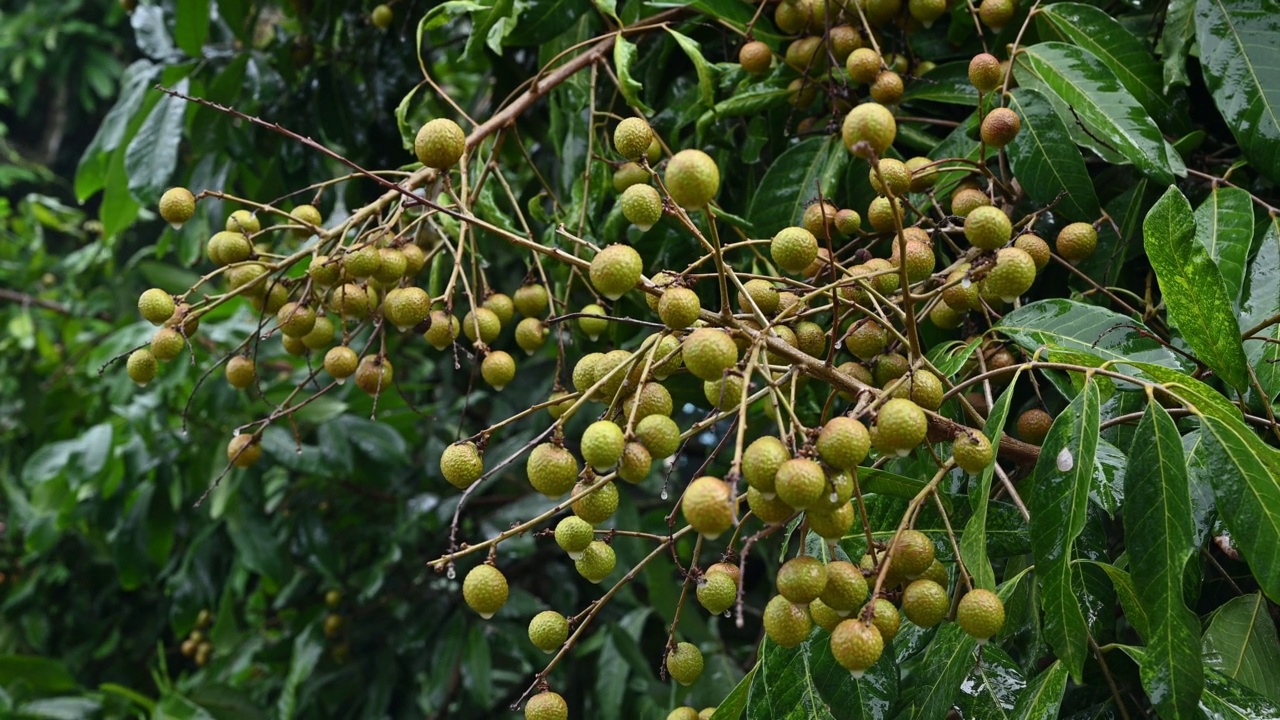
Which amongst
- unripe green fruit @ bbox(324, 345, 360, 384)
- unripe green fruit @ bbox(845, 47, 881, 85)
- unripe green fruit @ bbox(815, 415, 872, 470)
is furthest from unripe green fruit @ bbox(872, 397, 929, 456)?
unripe green fruit @ bbox(324, 345, 360, 384)

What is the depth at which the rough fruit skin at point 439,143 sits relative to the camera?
858mm

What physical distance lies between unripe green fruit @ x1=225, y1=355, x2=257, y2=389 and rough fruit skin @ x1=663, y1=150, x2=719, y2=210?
2.07ft

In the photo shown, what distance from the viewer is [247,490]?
6.47 ft

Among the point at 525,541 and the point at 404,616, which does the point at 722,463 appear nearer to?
the point at 525,541

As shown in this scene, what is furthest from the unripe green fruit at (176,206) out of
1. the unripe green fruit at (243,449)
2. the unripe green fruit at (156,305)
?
the unripe green fruit at (243,449)

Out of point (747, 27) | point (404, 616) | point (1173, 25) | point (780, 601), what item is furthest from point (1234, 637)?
point (404, 616)

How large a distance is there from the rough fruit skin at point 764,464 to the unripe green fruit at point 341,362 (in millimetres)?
568

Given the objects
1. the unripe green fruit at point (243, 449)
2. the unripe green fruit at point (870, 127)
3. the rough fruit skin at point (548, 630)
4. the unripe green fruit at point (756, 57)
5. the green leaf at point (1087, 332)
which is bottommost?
the unripe green fruit at point (243, 449)

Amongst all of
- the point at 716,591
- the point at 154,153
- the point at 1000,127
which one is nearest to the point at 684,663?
the point at 716,591

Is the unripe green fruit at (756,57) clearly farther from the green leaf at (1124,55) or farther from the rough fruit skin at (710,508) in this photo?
the rough fruit skin at (710,508)

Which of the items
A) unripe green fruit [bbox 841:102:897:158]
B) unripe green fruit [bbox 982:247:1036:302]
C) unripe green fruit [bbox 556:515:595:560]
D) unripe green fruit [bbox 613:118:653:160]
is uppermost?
unripe green fruit [bbox 841:102:897:158]

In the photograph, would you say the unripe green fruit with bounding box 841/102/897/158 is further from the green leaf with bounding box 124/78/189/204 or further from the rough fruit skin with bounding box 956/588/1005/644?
the green leaf with bounding box 124/78/189/204

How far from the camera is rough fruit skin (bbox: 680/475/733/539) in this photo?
2.07 ft

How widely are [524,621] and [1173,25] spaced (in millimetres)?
1609
